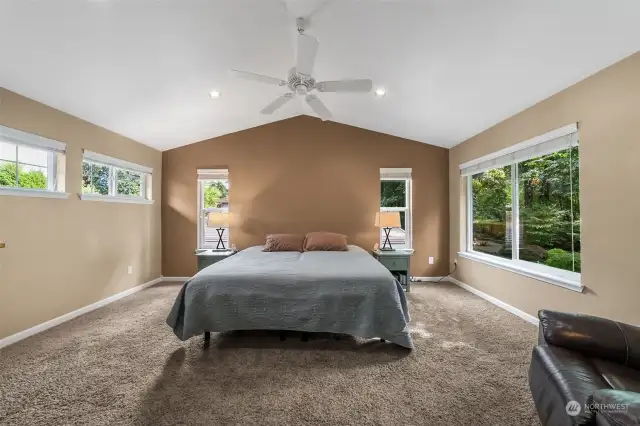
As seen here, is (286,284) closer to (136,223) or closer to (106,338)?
(106,338)

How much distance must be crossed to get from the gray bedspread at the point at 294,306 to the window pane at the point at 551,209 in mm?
1826

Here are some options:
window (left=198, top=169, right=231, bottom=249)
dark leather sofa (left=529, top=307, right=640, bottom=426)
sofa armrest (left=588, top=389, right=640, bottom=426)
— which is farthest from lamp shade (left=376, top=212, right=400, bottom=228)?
sofa armrest (left=588, top=389, right=640, bottom=426)

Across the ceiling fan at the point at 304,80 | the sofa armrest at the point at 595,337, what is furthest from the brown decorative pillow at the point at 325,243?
the sofa armrest at the point at 595,337

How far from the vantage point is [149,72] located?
9.04 ft

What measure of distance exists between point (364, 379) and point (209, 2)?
2835mm

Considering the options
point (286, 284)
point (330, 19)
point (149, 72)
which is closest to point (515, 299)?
point (286, 284)

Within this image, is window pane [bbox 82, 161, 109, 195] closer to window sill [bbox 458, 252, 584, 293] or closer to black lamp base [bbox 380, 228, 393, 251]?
black lamp base [bbox 380, 228, 393, 251]

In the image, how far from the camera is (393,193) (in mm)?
5012

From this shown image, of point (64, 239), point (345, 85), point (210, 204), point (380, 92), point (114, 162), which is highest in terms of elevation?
point (380, 92)

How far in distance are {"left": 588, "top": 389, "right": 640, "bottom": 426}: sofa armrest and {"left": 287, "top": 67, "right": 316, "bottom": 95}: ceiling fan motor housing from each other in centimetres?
251

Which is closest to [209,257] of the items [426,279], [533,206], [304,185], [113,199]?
[113,199]

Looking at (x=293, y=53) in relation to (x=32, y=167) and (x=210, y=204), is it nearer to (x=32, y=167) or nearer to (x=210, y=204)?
(x=32, y=167)

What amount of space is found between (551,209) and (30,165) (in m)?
5.24

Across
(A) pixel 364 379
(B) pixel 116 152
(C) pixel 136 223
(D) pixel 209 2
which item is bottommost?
(A) pixel 364 379
